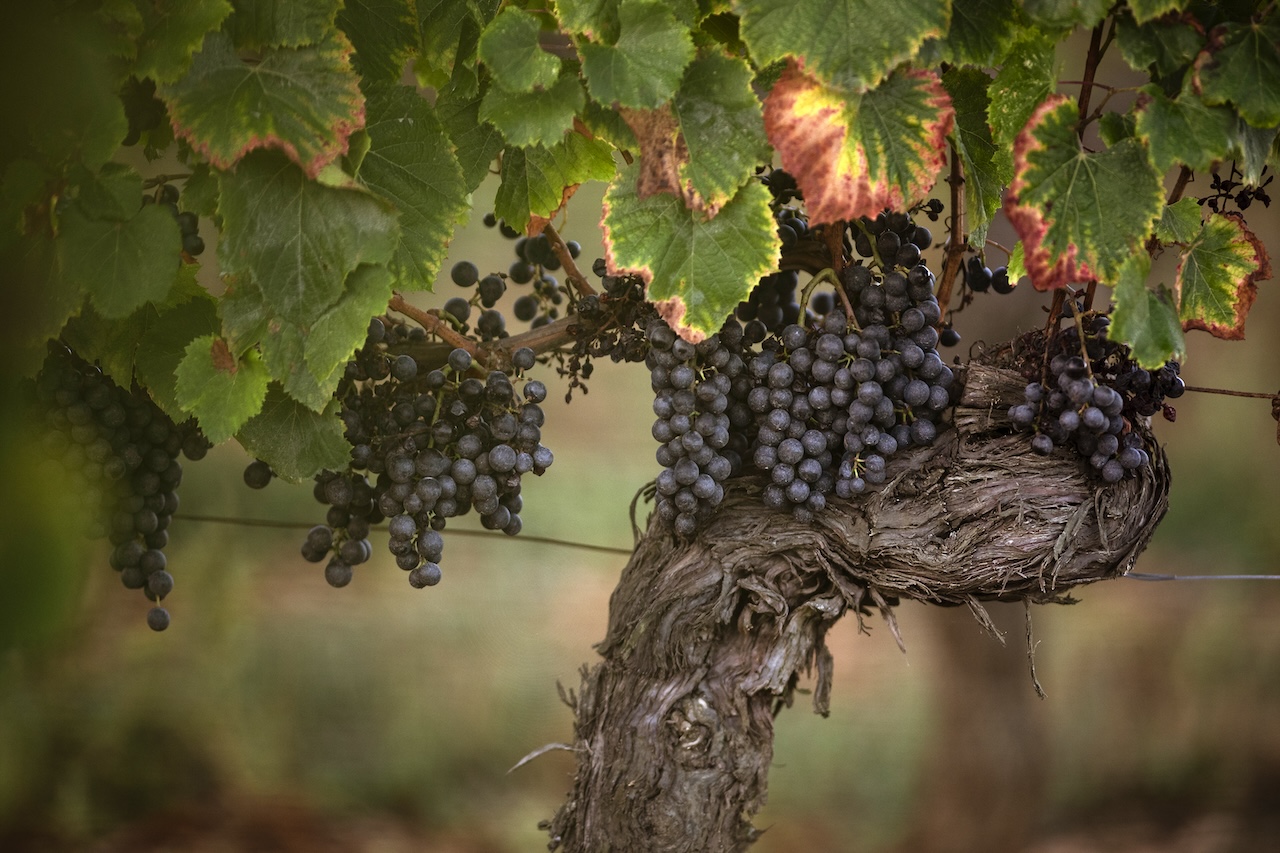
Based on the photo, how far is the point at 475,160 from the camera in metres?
0.82

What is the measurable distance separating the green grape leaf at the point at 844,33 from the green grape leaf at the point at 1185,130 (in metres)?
0.16

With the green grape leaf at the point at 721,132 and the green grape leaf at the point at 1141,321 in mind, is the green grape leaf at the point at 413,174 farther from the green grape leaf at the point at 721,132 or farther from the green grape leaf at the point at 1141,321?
the green grape leaf at the point at 1141,321

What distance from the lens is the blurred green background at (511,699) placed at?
2.41m

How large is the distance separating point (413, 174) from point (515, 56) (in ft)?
0.44

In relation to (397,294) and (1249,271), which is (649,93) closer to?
(397,294)

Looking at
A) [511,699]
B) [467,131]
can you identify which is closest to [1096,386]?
[467,131]

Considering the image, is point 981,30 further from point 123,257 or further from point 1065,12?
point 123,257

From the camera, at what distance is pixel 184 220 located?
79cm

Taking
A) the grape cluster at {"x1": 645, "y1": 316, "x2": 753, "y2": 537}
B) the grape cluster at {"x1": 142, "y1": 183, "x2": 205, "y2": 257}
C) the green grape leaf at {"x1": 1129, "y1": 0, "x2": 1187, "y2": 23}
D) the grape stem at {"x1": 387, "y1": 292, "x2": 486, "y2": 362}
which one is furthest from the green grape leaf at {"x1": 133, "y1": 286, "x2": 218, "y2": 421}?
the green grape leaf at {"x1": 1129, "y1": 0, "x2": 1187, "y2": 23}

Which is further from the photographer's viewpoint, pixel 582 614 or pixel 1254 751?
pixel 582 614

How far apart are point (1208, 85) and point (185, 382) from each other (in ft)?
2.48

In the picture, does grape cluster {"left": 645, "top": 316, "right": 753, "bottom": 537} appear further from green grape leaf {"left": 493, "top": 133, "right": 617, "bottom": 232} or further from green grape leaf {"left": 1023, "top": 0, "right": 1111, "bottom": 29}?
green grape leaf {"left": 1023, "top": 0, "right": 1111, "bottom": 29}

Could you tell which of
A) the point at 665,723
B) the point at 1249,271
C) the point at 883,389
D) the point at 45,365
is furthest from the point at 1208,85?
the point at 45,365

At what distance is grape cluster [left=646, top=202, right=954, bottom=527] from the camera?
2.60 feet
